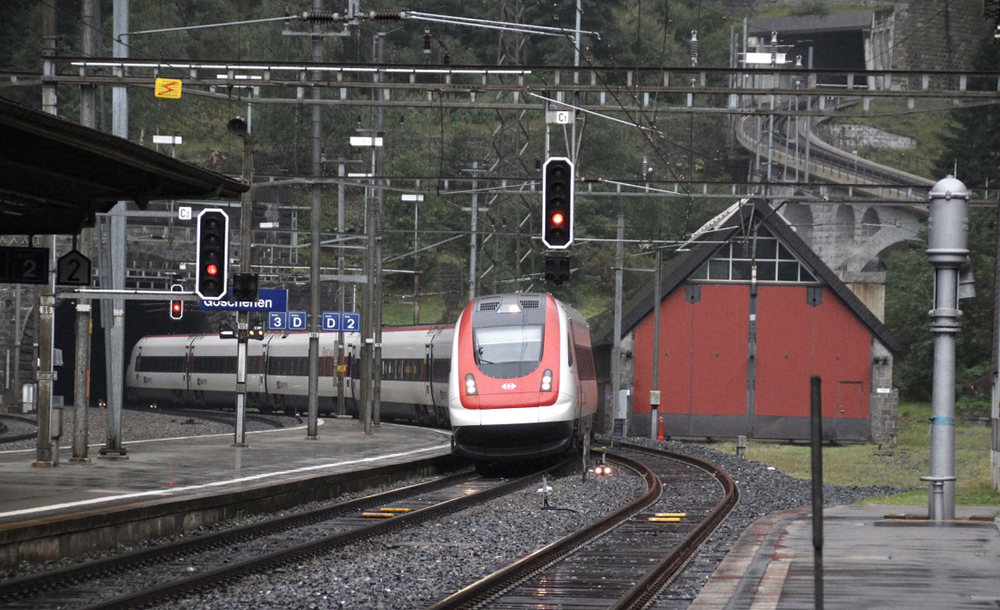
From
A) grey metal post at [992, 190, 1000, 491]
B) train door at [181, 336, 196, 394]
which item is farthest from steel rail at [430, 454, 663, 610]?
train door at [181, 336, 196, 394]

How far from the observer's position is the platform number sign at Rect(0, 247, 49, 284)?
58.1ft

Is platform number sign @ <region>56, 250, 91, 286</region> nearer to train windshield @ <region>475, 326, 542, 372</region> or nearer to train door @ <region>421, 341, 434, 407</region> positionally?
train windshield @ <region>475, 326, 542, 372</region>

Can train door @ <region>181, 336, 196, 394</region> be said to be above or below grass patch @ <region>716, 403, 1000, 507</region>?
above

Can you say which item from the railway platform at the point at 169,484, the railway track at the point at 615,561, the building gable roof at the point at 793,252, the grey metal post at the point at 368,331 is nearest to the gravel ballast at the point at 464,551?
the railway track at the point at 615,561

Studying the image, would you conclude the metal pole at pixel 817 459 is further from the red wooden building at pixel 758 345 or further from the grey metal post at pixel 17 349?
the grey metal post at pixel 17 349

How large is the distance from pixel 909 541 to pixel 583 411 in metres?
13.7

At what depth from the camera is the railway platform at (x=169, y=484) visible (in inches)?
555

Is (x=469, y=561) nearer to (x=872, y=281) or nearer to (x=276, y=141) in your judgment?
(x=872, y=281)

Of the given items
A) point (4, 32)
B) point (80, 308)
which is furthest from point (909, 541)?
point (4, 32)

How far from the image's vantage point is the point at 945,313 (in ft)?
50.8

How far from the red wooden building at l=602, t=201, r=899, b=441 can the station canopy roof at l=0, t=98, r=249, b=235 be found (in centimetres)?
3120

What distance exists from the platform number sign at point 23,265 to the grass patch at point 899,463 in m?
12.5

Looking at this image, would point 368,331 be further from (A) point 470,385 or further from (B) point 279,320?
(A) point 470,385

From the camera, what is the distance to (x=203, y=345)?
57250mm
